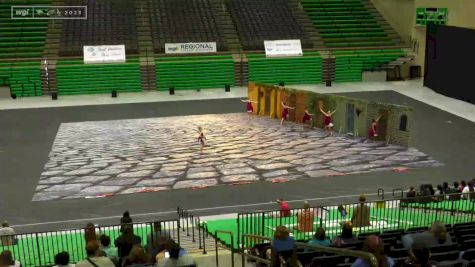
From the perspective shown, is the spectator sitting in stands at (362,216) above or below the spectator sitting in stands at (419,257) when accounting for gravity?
below

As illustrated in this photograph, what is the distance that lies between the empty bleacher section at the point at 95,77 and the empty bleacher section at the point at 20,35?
2.72 metres

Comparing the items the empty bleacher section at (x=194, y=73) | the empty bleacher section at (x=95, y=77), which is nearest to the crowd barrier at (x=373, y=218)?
the empty bleacher section at (x=194, y=73)

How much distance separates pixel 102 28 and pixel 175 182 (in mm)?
22802

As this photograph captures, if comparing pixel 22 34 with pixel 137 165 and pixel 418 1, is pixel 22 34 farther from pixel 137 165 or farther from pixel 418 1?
pixel 418 1

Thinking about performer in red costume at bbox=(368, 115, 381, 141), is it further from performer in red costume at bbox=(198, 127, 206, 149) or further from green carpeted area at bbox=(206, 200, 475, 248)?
green carpeted area at bbox=(206, 200, 475, 248)

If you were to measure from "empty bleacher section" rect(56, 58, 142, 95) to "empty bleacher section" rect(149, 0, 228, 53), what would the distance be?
352 centimetres

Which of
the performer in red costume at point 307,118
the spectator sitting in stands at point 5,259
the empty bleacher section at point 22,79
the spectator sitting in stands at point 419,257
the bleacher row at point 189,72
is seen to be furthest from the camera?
the bleacher row at point 189,72

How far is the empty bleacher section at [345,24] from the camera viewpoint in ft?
131

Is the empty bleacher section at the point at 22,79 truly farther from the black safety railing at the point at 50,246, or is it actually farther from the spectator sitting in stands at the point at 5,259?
the spectator sitting in stands at the point at 5,259

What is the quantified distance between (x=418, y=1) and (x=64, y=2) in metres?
23.5

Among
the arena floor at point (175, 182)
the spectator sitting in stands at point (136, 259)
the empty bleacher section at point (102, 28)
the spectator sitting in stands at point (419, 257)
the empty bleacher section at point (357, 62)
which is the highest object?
the empty bleacher section at point (102, 28)

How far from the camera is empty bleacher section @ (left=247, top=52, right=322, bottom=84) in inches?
1417

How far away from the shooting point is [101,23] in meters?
38.9

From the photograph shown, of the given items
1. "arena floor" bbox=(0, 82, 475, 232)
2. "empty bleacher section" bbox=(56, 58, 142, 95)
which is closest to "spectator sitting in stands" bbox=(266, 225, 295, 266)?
"arena floor" bbox=(0, 82, 475, 232)
